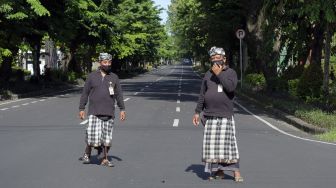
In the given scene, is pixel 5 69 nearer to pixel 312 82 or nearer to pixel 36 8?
pixel 36 8

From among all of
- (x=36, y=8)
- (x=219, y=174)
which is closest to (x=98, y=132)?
(x=219, y=174)

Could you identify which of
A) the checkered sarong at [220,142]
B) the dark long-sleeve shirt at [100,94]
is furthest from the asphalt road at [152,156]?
the dark long-sleeve shirt at [100,94]

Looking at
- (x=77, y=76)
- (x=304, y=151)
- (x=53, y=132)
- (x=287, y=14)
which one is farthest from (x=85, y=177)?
(x=77, y=76)

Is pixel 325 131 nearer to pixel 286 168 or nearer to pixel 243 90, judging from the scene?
pixel 286 168

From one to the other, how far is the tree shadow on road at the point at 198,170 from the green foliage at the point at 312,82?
15.5m

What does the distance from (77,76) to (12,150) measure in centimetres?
4176

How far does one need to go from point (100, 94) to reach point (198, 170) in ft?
6.33

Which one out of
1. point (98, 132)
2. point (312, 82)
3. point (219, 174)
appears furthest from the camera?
point (312, 82)

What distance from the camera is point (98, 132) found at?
355 inches

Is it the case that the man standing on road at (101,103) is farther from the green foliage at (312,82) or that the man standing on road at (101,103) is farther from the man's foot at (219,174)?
the green foliage at (312,82)

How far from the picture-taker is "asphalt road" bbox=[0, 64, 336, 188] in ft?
26.7

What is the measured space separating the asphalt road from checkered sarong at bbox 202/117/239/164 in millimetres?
404

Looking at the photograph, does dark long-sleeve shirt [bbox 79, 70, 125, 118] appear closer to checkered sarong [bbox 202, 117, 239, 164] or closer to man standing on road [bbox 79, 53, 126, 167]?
man standing on road [bbox 79, 53, 126, 167]

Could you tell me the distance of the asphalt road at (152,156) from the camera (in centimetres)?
813
